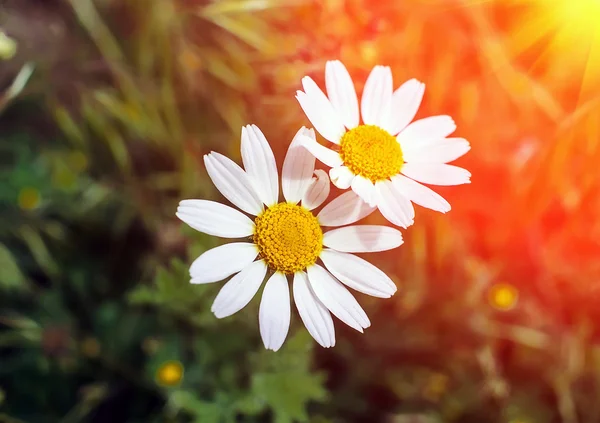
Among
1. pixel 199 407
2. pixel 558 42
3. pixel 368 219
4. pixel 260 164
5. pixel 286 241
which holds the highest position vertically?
pixel 558 42

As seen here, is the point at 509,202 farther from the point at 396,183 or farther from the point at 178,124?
the point at 178,124

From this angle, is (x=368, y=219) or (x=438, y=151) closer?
(x=438, y=151)

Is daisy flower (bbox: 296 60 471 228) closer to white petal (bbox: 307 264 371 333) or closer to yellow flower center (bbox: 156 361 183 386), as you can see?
white petal (bbox: 307 264 371 333)

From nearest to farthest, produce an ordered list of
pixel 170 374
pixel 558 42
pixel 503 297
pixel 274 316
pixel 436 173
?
pixel 274 316
pixel 436 173
pixel 170 374
pixel 503 297
pixel 558 42

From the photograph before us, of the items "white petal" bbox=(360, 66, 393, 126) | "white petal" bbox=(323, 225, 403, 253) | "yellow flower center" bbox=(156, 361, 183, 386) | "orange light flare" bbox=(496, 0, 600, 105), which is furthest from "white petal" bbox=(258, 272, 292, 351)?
"orange light flare" bbox=(496, 0, 600, 105)

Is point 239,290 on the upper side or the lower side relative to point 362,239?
lower

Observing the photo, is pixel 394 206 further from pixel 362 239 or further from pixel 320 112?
pixel 320 112

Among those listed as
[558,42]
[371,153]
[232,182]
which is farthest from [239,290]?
[558,42]
